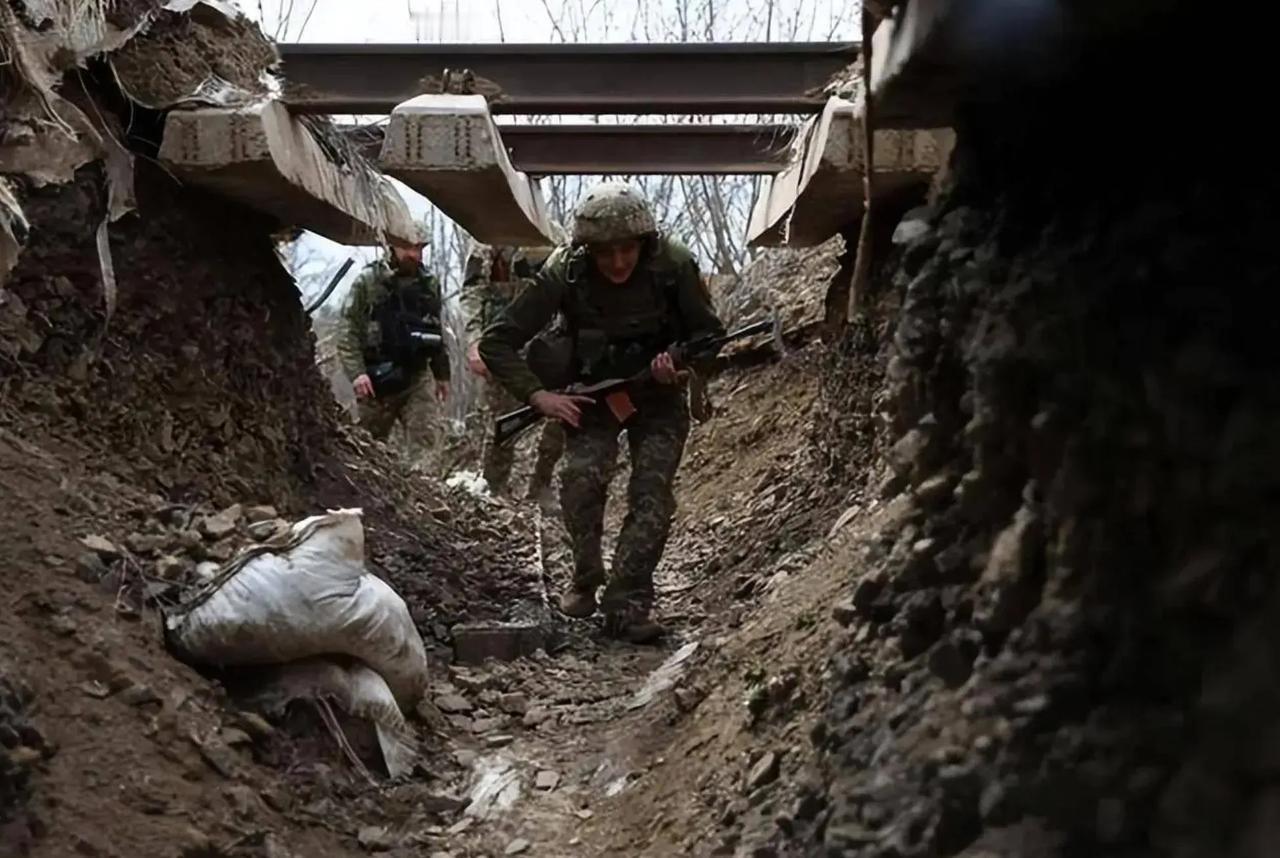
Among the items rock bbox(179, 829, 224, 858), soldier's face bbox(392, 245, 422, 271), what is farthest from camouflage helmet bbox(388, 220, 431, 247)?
rock bbox(179, 829, 224, 858)

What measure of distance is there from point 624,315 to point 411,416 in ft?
13.2

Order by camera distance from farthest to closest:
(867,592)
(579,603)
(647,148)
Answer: (647,148) < (579,603) < (867,592)

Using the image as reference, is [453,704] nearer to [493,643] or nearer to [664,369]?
[493,643]

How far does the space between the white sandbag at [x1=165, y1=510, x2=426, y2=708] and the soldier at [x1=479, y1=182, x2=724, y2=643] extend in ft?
5.25

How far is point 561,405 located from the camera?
5.31 m

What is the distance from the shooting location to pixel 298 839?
10.2 ft

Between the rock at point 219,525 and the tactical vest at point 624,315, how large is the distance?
1815mm

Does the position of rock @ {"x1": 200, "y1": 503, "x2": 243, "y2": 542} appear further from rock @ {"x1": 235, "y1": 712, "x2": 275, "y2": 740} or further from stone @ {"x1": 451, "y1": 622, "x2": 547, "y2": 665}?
stone @ {"x1": 451, "y1": 622, "x2": 547, "y2": 665}

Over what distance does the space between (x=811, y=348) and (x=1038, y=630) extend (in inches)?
278

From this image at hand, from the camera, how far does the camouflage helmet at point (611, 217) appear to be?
5.08 m

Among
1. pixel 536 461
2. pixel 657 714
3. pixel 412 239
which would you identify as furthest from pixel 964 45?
pixel 536 461

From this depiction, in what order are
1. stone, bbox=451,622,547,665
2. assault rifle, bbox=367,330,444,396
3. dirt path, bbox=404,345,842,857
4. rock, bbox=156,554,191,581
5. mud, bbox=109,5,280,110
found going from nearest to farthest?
dirt path, bbox=404,345,842,857
rock, bbox=156,554,191,581
mud, bbox=109,5,280,110
stone, bbox=451,622,547,665
assault rifle, bbox=367,330,444,396

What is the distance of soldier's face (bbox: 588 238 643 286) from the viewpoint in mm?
5211

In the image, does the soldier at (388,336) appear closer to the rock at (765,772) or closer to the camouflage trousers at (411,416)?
the camouflage trousers at (411,416)
